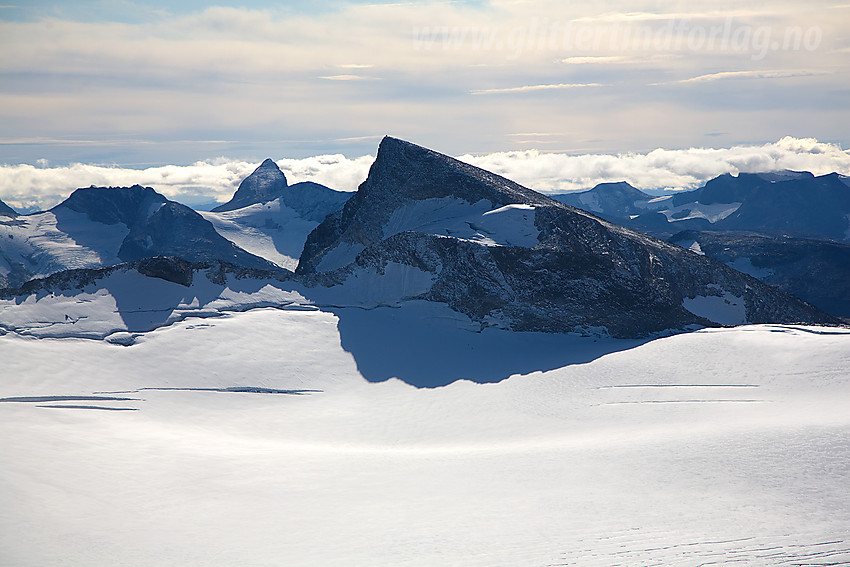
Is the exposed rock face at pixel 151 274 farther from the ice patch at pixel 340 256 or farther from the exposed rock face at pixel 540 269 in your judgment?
the ice patch at pixel 340 256

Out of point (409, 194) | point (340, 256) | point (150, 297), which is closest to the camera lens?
point (150, 297)

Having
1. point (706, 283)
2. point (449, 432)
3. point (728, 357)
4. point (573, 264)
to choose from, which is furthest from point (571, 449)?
point (706, 283)

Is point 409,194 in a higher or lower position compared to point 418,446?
higher

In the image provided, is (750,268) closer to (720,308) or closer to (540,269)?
(720,308)

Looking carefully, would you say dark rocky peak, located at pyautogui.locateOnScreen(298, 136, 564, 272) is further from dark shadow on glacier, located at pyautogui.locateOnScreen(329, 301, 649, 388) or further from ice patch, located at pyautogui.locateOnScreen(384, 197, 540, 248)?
dark shadow on glacier, located at pyautogui.locateOnScreen(329, 301, 649, 388)

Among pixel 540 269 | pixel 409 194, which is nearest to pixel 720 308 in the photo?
pixel 540 269

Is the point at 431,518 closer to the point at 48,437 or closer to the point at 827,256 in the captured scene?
the point at 48,437

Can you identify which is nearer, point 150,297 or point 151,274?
point 150,297
